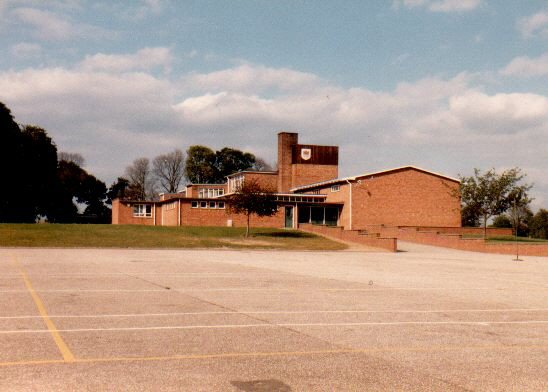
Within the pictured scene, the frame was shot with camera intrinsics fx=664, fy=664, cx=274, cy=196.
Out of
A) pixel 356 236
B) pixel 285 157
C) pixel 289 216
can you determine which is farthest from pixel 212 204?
pixel 285 157

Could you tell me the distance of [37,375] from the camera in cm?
697

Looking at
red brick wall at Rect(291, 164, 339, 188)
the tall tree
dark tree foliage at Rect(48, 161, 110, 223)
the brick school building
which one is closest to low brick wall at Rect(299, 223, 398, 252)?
the brick school building

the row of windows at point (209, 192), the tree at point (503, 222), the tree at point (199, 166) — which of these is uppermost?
the tree at point (199, 166)

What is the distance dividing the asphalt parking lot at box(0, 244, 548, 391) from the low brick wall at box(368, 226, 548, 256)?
28034 mm

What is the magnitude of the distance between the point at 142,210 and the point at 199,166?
36.1 m

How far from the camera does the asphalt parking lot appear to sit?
703 centimetres

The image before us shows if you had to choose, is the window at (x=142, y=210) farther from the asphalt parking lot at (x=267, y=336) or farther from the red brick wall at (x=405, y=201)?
the asphalt parking lot at (x=267, y=336)

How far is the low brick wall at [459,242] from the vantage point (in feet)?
149

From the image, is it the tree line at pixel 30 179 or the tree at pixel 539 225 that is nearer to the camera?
the tree line at pixel 30 179

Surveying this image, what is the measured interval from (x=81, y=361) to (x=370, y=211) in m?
57.5

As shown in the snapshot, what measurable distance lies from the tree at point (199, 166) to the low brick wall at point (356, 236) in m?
51.8

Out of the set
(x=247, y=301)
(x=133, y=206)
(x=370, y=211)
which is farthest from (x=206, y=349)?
(x=133, y=206)

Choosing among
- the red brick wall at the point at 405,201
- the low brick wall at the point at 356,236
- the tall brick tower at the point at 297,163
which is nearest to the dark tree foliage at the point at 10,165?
the low brick wall at the point at 356,236

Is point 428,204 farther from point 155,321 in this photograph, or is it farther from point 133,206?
point 155,321
